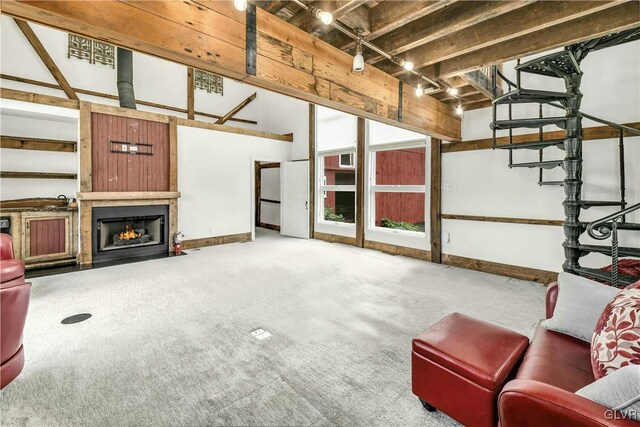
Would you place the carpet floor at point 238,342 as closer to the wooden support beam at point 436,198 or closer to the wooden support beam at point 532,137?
the wooden support beam at point 436,198

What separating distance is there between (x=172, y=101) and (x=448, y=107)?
6.90m

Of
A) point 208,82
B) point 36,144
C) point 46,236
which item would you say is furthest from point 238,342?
point 208,82

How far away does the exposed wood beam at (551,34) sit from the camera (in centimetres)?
219

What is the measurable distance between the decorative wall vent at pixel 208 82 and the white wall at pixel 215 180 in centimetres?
257

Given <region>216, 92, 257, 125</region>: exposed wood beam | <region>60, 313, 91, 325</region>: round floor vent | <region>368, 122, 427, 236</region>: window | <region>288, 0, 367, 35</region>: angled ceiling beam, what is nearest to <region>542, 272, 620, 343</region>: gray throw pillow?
<region>288, 0, 367, 35</region>: angled ceiling beam

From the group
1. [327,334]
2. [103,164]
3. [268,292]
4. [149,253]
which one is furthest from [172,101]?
[327,334]

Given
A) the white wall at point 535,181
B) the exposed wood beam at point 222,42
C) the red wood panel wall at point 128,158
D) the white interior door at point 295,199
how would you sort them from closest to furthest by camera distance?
the exposed wood beam at point 222,42 → the white wall at point 535,181 → the red wood panel wall at point 128,158 → the white interior door at point 295,199

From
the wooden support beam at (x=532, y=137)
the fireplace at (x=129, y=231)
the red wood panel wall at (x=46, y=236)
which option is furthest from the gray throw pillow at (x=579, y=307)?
the red wood panel wall at (x=46, y=236)

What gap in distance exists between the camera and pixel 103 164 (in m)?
4.86

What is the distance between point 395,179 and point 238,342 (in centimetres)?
632

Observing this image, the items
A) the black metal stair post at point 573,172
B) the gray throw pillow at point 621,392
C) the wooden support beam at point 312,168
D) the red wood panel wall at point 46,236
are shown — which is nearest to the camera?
the gray throw pillow at point 621,392

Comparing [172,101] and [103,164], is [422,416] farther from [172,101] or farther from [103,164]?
[172,101]

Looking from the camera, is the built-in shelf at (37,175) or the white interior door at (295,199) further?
the white interior door at (295,199)

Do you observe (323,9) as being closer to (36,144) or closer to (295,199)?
(295,199)
